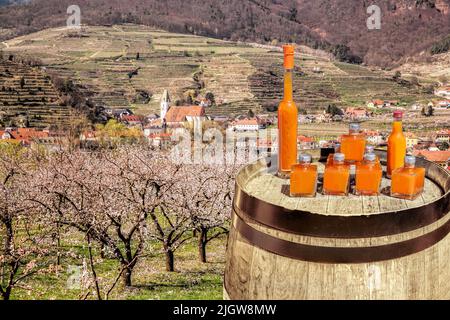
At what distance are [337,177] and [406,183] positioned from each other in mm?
314

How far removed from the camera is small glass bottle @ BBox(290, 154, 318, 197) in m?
2.37

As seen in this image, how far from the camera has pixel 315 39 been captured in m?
125

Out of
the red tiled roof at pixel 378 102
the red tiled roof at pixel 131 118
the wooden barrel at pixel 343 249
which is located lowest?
the red tiled roof at pixel 131 118

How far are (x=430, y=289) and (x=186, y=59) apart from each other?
82.0 meters

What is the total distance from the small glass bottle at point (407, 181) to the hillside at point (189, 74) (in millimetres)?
58270

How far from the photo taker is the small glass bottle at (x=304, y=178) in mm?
2373

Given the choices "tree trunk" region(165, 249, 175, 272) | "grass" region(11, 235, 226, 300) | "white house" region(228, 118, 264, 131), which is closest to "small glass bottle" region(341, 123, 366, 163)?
"grass" region(11, 235, 226, 300)

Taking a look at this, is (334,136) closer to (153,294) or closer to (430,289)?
(153,294)

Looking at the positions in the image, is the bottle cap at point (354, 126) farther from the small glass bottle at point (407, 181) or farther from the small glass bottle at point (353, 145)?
the small glass bottle at point (407, 181)

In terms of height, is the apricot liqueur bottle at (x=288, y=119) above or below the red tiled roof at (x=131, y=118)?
above

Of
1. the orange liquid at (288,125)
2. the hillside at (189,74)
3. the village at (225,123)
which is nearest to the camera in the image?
the orange liquid at (288,125)

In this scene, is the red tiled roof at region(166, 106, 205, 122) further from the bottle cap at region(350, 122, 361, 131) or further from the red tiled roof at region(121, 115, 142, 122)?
the bottle cap at region(350, 122, 361, 131)

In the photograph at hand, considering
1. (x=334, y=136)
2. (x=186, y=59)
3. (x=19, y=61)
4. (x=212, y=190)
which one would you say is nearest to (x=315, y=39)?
(x=186, y=59)

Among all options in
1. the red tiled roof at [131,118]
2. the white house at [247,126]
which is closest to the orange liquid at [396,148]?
the white house at [247,126]
